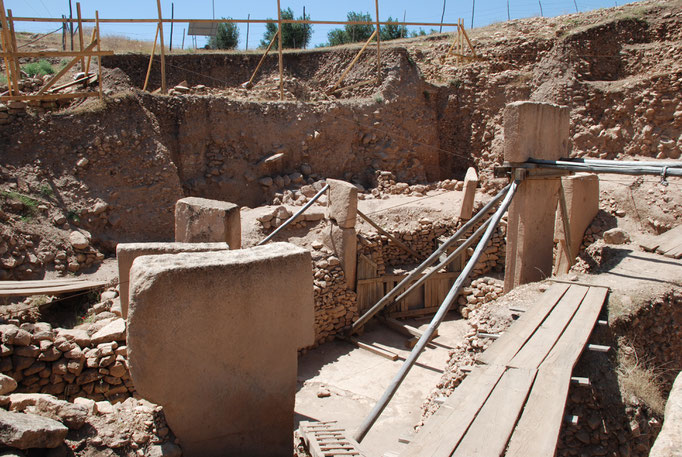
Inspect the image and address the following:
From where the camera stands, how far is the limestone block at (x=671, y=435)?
7.69 ft

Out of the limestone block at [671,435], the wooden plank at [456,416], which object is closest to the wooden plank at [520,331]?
the wooden plank at [456,416]

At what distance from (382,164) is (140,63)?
8.37m

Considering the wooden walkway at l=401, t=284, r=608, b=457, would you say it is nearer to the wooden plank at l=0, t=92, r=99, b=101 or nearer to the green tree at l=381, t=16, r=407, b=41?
the wooden plank at l=0, t=92, r=99, b=101

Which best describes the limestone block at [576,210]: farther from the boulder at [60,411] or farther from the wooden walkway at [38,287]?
the wooden walkway at [38,287]

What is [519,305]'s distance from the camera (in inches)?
233

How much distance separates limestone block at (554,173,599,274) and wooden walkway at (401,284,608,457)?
3002 millimetres

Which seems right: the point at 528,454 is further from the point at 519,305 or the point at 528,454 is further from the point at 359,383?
the point at 359,383

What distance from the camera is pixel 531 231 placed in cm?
726

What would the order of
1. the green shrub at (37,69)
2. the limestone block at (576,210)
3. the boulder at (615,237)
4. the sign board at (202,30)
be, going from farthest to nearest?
1. the sign board at (202,30)
2. the green shrub at (37,69)
3. the limestone block at (576,210)
4. the boulder at (615,237)

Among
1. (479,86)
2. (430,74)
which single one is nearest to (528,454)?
(479,86)

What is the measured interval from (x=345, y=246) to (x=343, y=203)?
82 cm

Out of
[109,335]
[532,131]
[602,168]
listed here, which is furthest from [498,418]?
[532,131]

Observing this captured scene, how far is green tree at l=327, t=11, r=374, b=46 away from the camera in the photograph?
27.8m

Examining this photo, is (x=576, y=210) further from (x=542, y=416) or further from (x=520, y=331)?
(x=542, y=416)
